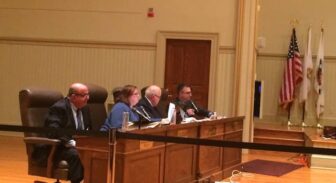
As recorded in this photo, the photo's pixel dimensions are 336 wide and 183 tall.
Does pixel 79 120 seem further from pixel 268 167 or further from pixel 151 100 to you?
pixel 268 167

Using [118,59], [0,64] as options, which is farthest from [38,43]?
[118,59]

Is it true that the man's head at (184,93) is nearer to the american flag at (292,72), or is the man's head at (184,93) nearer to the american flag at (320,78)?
the american flag at (292,72)

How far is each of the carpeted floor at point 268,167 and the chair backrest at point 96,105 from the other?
278cm

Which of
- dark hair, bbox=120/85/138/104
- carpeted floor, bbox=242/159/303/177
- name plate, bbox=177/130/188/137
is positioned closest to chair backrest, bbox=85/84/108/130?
dark hair, bbox=120/85/138/104

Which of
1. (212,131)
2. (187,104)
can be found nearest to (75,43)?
(187,104)

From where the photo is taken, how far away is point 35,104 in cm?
484

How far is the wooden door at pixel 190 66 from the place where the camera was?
33.6ft

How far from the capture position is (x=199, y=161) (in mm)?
6098

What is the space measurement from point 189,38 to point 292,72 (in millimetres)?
2725

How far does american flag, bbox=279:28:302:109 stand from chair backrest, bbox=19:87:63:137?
7450 millimetres

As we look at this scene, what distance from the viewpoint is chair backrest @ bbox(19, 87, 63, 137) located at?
4.74 m

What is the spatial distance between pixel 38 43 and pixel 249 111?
4582 mm

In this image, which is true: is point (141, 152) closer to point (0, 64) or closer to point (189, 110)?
point (189, 110)

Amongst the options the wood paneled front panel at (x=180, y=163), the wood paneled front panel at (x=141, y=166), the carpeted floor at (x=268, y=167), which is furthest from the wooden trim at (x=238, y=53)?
the wood paneled front panel at (x=141, y=166)
